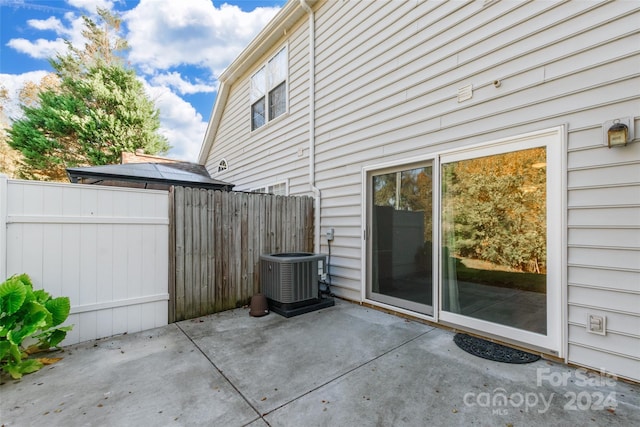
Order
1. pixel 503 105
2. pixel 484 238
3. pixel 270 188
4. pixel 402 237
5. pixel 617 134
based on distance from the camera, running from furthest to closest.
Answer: pixel 270 188, pixel 402 237, pixel 484 238, pixel 503 105, pixel 617 134

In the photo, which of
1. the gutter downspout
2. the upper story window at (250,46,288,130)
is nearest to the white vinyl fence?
the gutter downspout

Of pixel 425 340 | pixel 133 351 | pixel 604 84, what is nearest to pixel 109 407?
pixel 133 351

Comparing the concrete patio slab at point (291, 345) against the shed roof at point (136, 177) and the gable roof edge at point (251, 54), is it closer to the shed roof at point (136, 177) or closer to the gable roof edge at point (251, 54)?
the shed roof at point (136, 177)

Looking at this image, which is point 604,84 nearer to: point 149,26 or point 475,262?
point 475,262

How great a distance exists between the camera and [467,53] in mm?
2967

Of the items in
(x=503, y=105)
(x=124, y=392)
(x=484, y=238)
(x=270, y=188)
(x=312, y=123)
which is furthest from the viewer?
(x=270, y=188)

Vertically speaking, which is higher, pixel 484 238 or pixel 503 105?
pixel 503 105

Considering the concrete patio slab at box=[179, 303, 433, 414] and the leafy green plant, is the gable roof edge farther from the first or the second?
the leafy green plant

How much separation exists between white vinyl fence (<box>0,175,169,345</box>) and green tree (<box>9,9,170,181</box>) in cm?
1113

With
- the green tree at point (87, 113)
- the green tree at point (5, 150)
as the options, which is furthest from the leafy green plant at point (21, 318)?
the green tree at point (5, 150)

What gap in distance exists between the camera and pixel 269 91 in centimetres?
629

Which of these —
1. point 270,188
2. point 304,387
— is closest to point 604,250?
point 304,387

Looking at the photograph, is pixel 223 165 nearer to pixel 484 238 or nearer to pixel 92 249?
pixel 92 249

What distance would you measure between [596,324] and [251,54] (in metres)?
7.56
